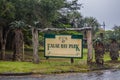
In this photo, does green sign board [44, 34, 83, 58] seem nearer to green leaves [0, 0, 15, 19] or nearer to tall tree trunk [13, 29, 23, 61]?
tall tree trunk [13, 29, 23, 61]

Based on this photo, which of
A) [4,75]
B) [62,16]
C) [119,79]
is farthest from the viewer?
[62,16]

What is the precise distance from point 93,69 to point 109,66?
183 centimetres

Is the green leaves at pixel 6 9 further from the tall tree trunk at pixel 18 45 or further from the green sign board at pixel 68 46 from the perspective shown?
the green sign board at pixel 68 46

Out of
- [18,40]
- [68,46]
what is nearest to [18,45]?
[18,40]

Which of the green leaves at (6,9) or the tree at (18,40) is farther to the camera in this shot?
the green leaves at (6,9)

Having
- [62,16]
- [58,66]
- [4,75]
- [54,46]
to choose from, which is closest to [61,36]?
[54,46]

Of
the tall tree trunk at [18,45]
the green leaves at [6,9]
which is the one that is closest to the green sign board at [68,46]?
the tall tree trunk at [18,45]

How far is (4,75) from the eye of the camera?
20672 millimetres

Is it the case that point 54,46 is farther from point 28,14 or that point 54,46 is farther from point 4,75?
point 28,14

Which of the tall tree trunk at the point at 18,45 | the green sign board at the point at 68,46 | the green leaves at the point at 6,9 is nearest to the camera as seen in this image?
the green sign board at the point at 68,46

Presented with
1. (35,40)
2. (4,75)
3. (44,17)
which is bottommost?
(4,75)

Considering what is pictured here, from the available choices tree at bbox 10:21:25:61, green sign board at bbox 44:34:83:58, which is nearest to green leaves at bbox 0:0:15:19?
tree at bbox 10:21:25:61

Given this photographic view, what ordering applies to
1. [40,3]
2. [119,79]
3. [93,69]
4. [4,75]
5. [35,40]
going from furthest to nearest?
[40,3], [35,40], [93,69], [4,75], [119,79]

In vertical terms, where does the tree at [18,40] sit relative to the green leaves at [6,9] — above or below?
below
